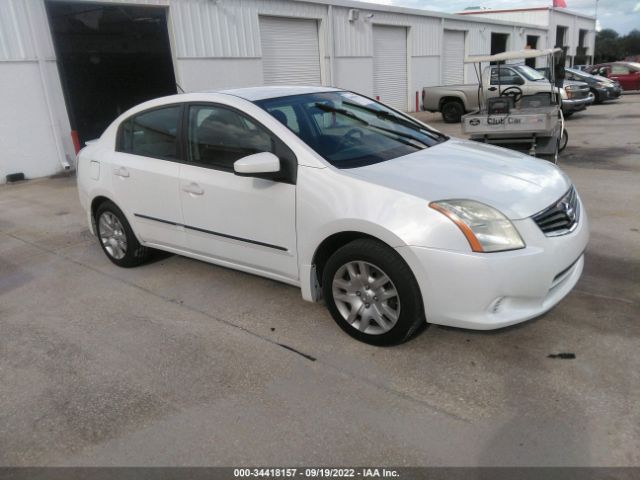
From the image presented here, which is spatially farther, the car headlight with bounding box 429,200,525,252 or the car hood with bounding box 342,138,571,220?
the car hood with bounding box 342,138,571,220

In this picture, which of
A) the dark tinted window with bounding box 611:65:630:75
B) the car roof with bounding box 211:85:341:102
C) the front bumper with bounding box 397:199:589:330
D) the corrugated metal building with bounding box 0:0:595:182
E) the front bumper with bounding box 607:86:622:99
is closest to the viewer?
the front bumper with bounding box 397:199:589:330

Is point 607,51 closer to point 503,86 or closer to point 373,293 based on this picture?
point 503,86

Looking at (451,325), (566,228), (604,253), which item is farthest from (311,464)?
(604,253)

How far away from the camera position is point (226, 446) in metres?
2.56

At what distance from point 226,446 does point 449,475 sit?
1.06 m

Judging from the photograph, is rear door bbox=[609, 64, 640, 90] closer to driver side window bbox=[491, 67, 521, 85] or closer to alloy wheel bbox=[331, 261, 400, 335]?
driver side window bbox=[491, 67, 521, 85]

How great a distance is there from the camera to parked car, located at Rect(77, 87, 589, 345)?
114 inches

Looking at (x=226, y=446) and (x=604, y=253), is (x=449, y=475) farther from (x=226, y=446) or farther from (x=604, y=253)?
(x=604, y=253)

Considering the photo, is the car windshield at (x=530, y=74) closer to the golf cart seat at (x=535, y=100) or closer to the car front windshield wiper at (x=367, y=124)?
the golf cart seat at (x=535, y=100)

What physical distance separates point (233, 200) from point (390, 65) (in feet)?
58.8

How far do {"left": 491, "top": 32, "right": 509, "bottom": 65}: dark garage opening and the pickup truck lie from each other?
1336cm

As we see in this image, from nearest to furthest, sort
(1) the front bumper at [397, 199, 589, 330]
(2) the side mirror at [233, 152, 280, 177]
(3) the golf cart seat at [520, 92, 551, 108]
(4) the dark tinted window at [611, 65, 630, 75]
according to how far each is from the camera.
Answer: (1) the front bumper at [397, 199, 589, 330] < (2) the side mirror at [233, 152, 280, 177] < (3) the golf cart seat at [520, 92, 551, 108] < (4) the dark tinted window at [611, 65, 630, 75]

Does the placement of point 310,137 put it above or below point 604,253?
above

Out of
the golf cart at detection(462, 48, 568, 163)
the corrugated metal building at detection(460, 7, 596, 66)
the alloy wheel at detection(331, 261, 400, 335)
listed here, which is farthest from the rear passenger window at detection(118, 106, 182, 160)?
the corrugated metal building at detection(460, 7, 596, 66)
